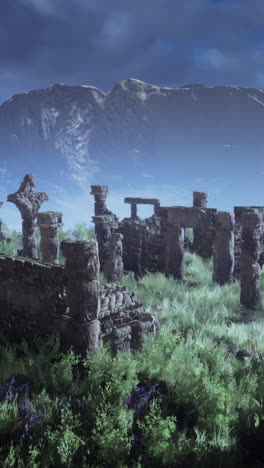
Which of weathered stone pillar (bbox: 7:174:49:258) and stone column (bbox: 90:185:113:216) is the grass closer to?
weathered stone pillar (bbox: 7:174:49:258)

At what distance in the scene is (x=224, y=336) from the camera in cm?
1003

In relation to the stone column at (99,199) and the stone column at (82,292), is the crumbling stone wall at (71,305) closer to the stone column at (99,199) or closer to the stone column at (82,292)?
the stone column at (82,292)

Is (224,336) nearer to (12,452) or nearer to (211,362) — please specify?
(211,362)

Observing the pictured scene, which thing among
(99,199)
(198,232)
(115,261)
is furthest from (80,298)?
(198,232)

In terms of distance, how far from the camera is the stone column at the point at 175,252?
15.8 metres

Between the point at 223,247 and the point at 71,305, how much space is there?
9024 millimetres

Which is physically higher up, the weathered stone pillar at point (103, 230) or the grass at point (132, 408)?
the weathered stone pillar at point (103, 230)

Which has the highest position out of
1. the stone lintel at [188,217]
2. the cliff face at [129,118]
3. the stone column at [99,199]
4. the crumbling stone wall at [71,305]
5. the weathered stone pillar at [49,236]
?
the cliff face at [129,118]

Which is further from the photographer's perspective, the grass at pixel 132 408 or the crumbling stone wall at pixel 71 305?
the crumbling stone wall at pixel 71 305

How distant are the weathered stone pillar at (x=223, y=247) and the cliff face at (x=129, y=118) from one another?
280ft

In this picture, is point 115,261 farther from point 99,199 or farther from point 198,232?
point 198,232

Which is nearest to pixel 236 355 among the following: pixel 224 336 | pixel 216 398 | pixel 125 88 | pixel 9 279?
pixel 224 336

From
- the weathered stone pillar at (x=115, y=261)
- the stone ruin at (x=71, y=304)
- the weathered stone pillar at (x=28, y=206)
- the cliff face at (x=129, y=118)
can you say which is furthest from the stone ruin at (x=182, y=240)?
the cliff face at (x=129, y=118)

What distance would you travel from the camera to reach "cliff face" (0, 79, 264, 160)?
9269 centimetres
